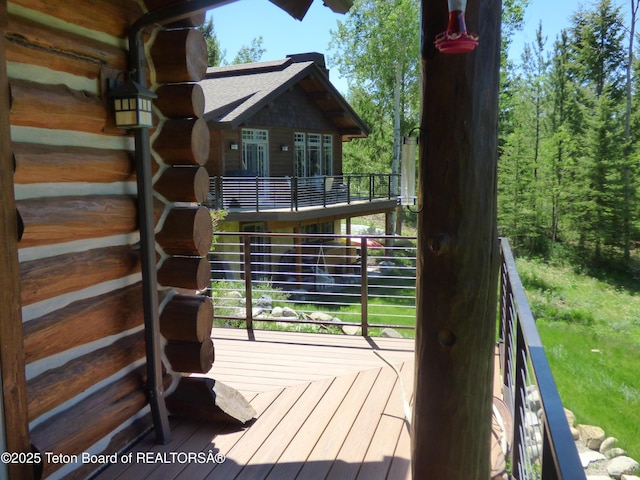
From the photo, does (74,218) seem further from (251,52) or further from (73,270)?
(251,52)

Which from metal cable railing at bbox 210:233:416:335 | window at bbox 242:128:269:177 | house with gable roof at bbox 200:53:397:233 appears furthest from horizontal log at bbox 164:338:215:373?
window at bbox 242:128:269:177

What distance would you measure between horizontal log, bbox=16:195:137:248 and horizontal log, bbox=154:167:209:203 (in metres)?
0.23

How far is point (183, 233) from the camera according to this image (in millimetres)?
3031

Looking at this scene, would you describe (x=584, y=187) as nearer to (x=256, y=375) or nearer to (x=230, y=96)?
(x=230, y=96)

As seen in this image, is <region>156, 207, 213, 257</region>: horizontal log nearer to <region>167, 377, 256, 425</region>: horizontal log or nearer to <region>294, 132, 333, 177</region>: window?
<region>167, 377, 256, 425</region>: horizontal log

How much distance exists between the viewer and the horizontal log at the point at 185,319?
3078mm

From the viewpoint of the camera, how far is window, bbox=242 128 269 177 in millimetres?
15695

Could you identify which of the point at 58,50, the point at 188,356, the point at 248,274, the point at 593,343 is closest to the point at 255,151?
the point at 593,343

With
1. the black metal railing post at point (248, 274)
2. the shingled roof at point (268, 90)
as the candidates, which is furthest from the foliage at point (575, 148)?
the black metal railing post at point (248, 274)

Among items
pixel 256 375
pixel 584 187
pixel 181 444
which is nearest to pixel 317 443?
pixel 181 444

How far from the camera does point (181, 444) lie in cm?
295

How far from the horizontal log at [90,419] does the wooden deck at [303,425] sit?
0.23 metres

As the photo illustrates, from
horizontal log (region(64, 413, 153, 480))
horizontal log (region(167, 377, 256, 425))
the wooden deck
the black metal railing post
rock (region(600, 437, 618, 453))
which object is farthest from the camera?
rock (region(600, 437, 618, 453))

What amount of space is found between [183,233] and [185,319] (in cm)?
48
